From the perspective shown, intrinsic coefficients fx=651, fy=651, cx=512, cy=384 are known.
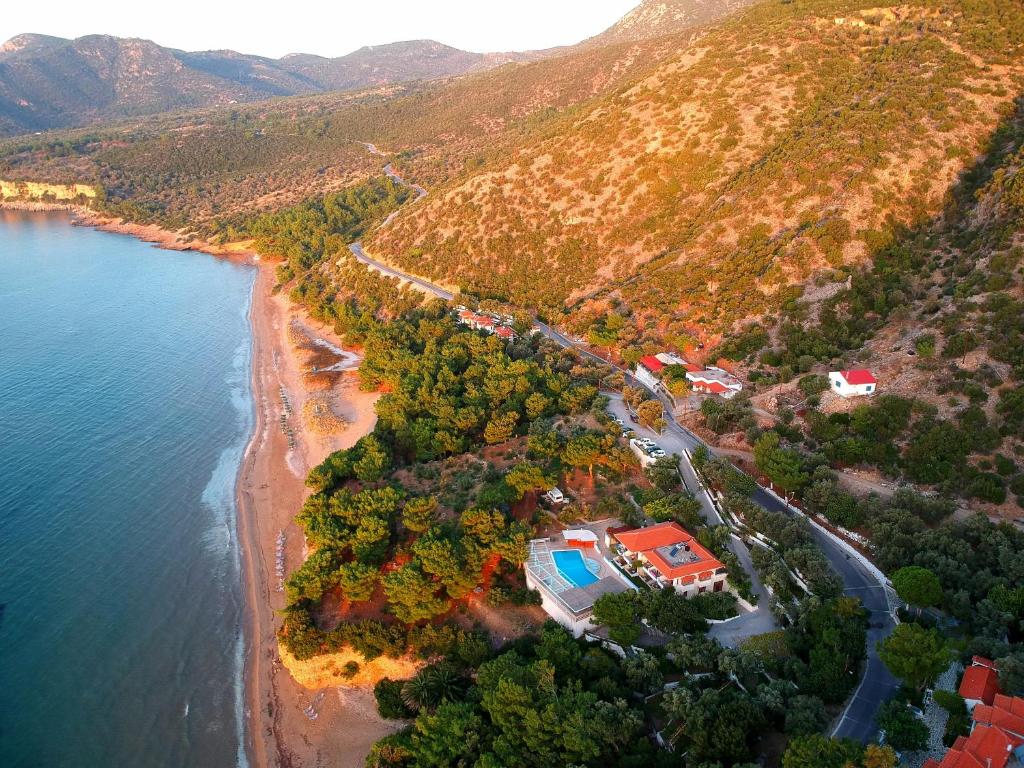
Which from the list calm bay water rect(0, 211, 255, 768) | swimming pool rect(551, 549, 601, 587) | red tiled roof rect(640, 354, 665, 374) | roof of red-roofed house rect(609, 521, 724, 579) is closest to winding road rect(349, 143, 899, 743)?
roof of red-roofed house rect(609, 521, 724, 579)

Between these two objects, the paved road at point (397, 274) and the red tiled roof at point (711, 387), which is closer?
the red tiled roof at point (711, 387)

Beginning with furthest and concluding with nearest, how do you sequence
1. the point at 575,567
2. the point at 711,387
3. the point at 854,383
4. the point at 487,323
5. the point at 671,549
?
A: the point at 487,323 → the point at 711,387 → the point at 854,383 → the point at 575,567 → the point at 671,549

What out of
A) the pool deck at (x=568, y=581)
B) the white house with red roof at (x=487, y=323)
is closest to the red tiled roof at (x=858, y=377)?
the pool deck at (x=568, y=581)

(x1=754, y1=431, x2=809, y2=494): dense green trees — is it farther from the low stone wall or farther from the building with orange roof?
the low stone wall

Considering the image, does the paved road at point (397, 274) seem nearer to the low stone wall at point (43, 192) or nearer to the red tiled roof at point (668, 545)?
the red tiled roof at point (668, 545)

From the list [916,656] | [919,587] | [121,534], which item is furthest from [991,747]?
[121,534]

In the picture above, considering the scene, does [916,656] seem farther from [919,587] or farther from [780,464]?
[780,464]
